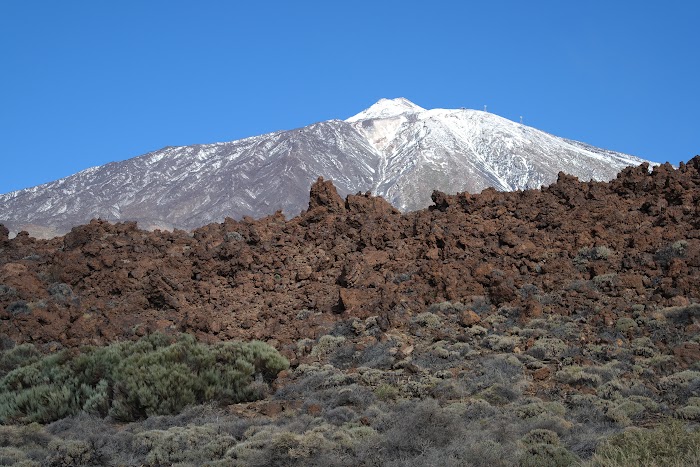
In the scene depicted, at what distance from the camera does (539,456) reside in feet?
23.7

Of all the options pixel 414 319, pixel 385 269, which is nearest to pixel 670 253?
pixel 414 319

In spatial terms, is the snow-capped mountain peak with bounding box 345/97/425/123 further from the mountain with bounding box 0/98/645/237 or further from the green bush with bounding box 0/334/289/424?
the green bush with bounding box 0/334/289/424

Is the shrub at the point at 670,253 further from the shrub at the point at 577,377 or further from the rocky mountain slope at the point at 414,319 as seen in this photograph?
the shrub at the point at 577,377

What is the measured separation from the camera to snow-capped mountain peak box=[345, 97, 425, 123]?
144500mm

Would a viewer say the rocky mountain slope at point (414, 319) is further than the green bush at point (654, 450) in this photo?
Yes

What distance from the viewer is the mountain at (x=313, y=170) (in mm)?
100188

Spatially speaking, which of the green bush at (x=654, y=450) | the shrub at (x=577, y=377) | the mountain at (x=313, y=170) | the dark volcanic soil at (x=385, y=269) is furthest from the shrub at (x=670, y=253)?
the mountain at (x=313, y=170)

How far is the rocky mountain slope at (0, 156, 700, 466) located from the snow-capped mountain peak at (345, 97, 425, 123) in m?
124

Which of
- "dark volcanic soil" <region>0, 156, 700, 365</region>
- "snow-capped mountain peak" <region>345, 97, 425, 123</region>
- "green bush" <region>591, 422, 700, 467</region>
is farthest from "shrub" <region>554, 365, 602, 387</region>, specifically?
"snow-capped mountain peak" <region>345, 97, 425, 123</region>

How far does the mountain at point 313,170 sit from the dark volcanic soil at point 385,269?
230 ft

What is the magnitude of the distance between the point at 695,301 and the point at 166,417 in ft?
27.2

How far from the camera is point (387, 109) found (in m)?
149

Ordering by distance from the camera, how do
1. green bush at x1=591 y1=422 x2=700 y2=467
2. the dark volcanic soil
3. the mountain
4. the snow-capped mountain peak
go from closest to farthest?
1. green bush at x1=591 y1=422 x2=700 y2=467
2. the dark volcanic soil
3. the mountain
4. the snow-capped mountain peak

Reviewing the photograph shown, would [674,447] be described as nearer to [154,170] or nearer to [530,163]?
[530,163]
